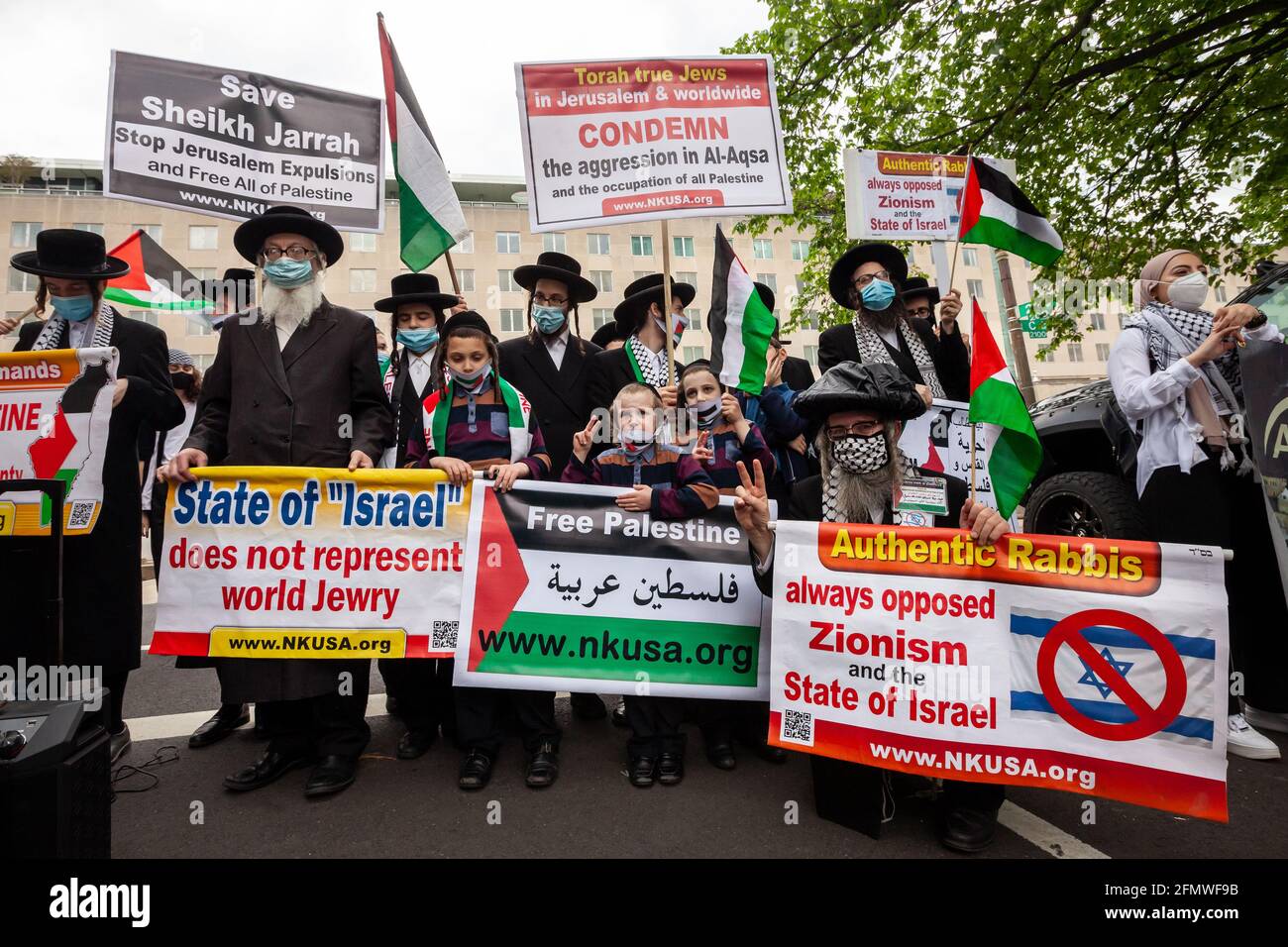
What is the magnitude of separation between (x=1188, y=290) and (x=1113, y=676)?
85.1 inches

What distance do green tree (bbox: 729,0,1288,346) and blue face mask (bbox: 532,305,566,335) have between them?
519cm

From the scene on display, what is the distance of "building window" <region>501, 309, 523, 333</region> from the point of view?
35.7m

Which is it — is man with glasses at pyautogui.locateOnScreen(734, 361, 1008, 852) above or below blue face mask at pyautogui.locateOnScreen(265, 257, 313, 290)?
below

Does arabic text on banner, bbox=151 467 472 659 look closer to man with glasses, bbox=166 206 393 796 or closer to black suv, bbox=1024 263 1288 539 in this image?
man with glasses, bbox=166 206 393 796

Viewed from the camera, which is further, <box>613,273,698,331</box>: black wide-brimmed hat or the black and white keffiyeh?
<box>613,273,698,331</box>: black wide-brimmed hat

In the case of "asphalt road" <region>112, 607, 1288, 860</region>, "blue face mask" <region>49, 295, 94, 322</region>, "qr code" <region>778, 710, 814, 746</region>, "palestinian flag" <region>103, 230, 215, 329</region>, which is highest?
"palestinian flag" <region>103, 230, 215, 329</region>

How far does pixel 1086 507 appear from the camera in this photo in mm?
4180

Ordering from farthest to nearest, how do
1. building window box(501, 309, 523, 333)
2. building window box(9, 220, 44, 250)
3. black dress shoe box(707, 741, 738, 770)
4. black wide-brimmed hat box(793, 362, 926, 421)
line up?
building window box(501, 309, 523, 333), building window box(9, 220, 44, 250), black dress shoe box(707, 741, 738, 770), black wide-brimmed hat box(793, 362, 926, 421)

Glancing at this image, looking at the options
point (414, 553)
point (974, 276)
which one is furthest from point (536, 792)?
point (974, 276)

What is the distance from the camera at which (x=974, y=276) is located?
141ft

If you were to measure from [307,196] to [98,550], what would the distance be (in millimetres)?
2256

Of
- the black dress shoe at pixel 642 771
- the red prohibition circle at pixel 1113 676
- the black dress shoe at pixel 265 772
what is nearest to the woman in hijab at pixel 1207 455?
the red prohibition circle at pixel 1113 676

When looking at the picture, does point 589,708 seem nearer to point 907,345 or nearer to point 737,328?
point 737,328

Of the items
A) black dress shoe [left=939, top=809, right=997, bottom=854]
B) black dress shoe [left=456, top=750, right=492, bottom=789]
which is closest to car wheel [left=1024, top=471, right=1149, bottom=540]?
black dress shoe [left=939, top=809, right=997, bottom=854]
